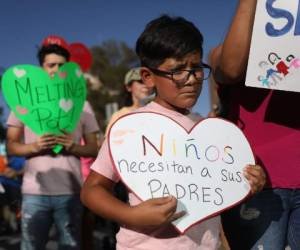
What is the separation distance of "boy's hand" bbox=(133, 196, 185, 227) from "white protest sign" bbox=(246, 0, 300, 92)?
487 mm

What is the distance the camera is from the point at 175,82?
1497 millimetres

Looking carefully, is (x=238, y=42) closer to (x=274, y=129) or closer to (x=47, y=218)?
(x=274, y=129)

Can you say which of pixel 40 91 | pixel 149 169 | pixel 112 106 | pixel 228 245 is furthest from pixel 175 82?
pixel 112 106

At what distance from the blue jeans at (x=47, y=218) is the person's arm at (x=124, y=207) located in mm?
1240

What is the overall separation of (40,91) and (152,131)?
135 centimetres

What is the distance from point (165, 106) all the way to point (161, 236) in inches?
15.7

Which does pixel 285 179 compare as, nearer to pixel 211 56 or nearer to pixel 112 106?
pixel 211 56

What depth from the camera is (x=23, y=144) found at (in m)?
2.70

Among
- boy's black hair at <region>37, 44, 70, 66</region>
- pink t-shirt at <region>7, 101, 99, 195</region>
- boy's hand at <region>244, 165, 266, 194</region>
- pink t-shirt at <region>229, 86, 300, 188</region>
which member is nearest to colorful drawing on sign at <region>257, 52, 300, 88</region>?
pink t-shirt at <region>229, 86, 300, 188</region>

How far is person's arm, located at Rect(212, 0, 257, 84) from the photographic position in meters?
1.54

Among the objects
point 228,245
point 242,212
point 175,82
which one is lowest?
point 228,245

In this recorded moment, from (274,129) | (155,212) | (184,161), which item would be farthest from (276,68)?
(155,212)

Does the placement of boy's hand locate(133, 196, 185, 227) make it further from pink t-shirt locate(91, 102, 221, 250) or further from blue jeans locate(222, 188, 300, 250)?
blue jeans locate(222, 188, 300, 250)

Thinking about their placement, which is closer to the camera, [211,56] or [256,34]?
[256,34]
